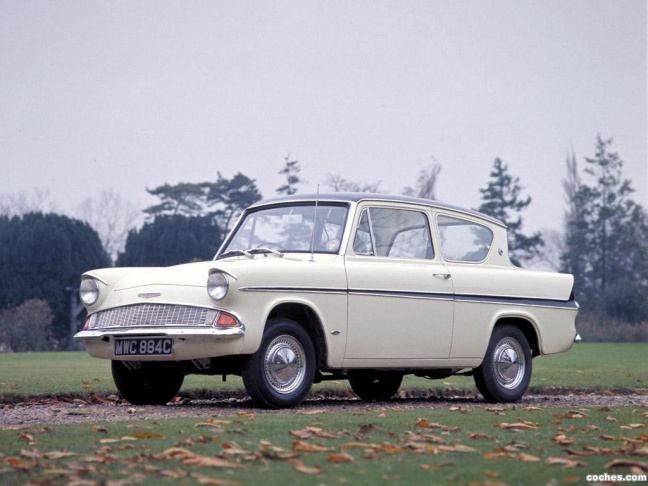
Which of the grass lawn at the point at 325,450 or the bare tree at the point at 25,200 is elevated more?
the bare tree at the point at 25,200

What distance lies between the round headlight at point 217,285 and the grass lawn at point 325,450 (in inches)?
40.0

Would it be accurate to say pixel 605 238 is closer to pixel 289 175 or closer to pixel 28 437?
pixel 289 175

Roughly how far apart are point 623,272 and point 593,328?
1892 cm

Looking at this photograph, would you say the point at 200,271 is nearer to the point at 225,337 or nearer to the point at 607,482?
the point at 225,337

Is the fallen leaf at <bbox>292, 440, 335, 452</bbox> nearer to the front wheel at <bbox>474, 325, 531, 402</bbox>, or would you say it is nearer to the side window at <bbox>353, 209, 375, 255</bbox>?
the side window at <bbox>353, 209, 375, 255</bbox>

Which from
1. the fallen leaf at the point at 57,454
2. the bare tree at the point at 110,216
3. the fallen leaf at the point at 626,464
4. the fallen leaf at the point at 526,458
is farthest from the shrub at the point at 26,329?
the fallen leaf at the point at 626,464

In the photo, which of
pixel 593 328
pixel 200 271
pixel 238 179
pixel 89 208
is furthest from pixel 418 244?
Answer: pixel 89 208

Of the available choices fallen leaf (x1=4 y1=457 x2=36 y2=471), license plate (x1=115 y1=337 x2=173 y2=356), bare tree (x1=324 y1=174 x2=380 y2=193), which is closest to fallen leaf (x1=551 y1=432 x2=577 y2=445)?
fallen leaf (x1=4 y1=457 x2=36 y2=471)

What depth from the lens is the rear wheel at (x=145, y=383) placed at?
9.26 m

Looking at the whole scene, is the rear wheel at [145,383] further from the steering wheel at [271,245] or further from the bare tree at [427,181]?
the bare tree at [427,181]

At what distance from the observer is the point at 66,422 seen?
741 centimetres

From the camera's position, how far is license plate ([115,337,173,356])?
8195mm

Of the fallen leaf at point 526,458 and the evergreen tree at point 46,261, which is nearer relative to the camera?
the fallen leaf at point 526,458

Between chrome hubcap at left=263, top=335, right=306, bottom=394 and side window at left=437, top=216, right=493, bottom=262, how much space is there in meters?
2.27
